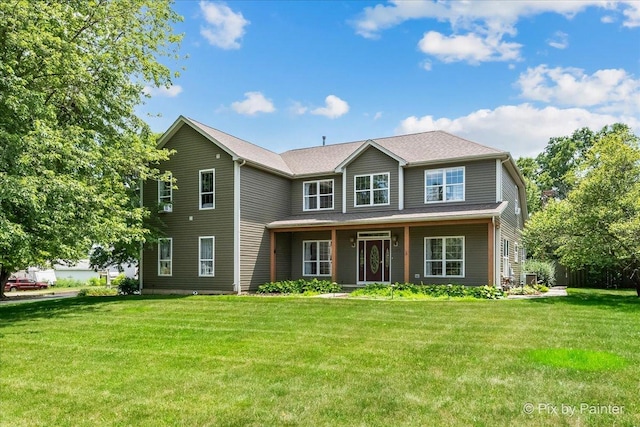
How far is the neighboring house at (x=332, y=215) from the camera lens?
1708 cm

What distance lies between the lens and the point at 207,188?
18469 mm

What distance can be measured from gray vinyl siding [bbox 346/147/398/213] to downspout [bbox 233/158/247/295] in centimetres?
451

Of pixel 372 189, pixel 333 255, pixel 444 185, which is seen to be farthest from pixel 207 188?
pixel 444 185

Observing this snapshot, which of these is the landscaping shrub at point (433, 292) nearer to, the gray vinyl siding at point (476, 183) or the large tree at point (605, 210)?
the large tree at point (605, 210)

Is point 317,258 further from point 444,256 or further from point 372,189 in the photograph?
point 444,256

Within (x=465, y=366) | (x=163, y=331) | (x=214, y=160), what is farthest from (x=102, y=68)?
(x=465, y=366)

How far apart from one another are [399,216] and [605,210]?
20.9ft

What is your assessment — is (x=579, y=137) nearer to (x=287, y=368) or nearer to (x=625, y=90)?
(x=625, y=90)

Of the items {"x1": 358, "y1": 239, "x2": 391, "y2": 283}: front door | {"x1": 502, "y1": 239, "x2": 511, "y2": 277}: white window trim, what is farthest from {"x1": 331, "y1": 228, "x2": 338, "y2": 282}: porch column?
{"x1": 502, "y1": 239, "x2": 511, "y2": 277}: white window trim

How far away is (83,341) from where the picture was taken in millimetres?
8695

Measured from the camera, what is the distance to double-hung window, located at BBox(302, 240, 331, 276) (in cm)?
1972

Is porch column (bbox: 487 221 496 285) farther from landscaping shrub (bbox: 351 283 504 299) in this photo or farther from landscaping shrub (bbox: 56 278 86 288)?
landscaping shrub (bbox: 56 278 86 288)

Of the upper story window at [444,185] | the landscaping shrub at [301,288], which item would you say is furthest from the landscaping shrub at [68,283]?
the upper story window at [444,185]

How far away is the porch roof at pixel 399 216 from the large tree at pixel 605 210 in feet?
6.95
